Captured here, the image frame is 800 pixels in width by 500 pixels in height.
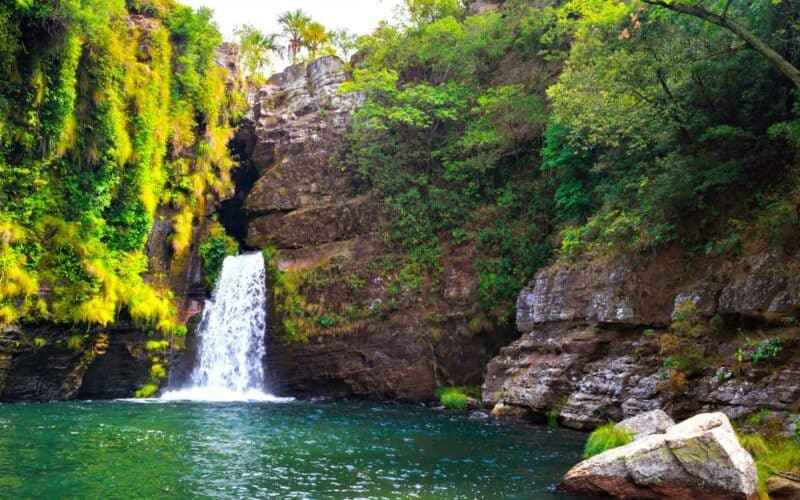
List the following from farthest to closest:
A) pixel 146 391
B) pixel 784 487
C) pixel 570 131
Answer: pixel 146 391
pixel 570 131
pixel 784 487

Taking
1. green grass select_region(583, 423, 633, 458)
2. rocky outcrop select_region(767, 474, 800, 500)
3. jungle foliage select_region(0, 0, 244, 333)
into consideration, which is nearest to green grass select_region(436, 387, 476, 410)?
green grass select_region(583, 423, 633, 458)

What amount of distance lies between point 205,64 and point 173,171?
18.3 ft

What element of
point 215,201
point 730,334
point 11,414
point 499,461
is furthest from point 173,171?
point 730,334

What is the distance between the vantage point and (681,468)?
849cm

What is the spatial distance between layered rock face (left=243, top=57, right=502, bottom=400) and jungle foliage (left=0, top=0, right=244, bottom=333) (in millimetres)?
3683

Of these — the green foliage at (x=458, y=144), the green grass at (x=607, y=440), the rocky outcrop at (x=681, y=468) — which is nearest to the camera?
the rocky outcrop at (x=681, y=468)

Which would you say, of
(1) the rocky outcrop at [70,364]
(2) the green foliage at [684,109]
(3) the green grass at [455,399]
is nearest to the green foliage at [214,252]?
(1) the rocky outcrop at [70,364]

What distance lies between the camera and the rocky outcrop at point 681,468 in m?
8.18

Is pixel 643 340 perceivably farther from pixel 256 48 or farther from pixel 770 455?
pixel 256 48

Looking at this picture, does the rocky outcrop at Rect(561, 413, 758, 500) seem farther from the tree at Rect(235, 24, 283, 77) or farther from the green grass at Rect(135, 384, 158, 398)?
the tree at Rect(235, 24, 283, 77)

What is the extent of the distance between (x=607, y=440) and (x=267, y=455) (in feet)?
20.6

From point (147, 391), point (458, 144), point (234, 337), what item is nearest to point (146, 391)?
point (147, 391)

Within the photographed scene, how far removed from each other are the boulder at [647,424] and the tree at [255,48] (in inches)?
1420

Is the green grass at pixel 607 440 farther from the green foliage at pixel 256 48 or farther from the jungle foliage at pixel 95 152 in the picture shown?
the green foliage at pixel 256 48
